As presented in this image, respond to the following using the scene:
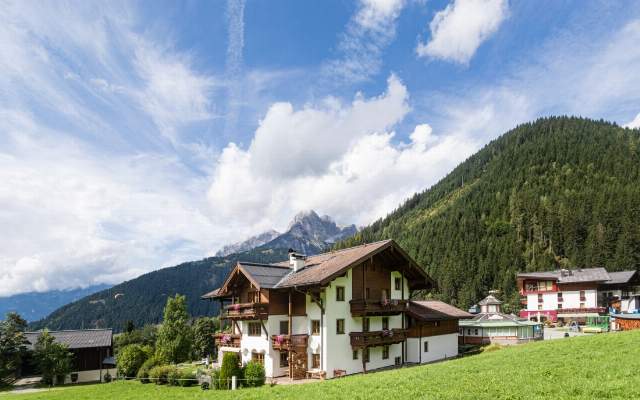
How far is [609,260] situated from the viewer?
111875 mm

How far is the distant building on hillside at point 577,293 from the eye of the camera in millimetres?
76000

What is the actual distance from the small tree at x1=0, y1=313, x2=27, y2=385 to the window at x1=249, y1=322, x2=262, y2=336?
93.3 ft

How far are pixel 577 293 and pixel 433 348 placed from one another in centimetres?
5275

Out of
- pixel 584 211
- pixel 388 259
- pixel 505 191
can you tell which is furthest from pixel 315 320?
pixel 505 191

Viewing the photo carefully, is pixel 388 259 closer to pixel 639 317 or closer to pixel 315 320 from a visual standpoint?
pixel 315 320

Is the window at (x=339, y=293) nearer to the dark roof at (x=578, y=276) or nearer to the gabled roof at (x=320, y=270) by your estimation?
the gabled roof at (x=320, y=270)

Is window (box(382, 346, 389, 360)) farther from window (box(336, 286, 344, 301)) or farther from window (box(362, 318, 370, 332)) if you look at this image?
window (box(336, 286, 344, 301))

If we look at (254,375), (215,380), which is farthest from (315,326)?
(215,380)

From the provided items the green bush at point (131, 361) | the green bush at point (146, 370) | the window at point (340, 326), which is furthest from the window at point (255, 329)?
the green bush at point (131, 361)

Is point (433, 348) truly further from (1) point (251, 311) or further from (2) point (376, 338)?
(1) point (251, 311)

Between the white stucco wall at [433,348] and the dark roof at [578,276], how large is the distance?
47959 mm

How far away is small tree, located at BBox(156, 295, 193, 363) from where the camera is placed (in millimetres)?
54344

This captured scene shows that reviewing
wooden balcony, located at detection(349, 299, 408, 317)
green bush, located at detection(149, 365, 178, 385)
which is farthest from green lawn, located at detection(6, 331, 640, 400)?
wooden balcony, located at detection(349, 299, 408, 317)

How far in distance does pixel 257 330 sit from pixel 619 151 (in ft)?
624
